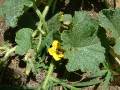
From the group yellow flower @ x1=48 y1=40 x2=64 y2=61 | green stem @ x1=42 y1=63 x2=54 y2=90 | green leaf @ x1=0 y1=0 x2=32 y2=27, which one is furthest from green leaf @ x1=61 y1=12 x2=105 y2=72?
green leaf @ x1=0 y1=0 x2=32 y2=27

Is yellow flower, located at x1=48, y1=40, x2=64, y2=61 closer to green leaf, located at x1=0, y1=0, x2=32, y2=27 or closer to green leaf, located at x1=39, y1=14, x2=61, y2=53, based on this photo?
green leaf, located at x1=39, y1=14, x2=61, y2=53

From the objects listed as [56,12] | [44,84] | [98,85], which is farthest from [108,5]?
[44,84]

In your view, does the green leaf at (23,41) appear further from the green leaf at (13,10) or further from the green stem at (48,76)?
the green stem at (48,76)

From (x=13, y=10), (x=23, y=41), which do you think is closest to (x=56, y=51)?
(x=23, y=41)

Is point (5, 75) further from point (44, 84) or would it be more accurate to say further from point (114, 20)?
point (114, 20)

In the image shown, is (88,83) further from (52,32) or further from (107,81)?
(52,32)
